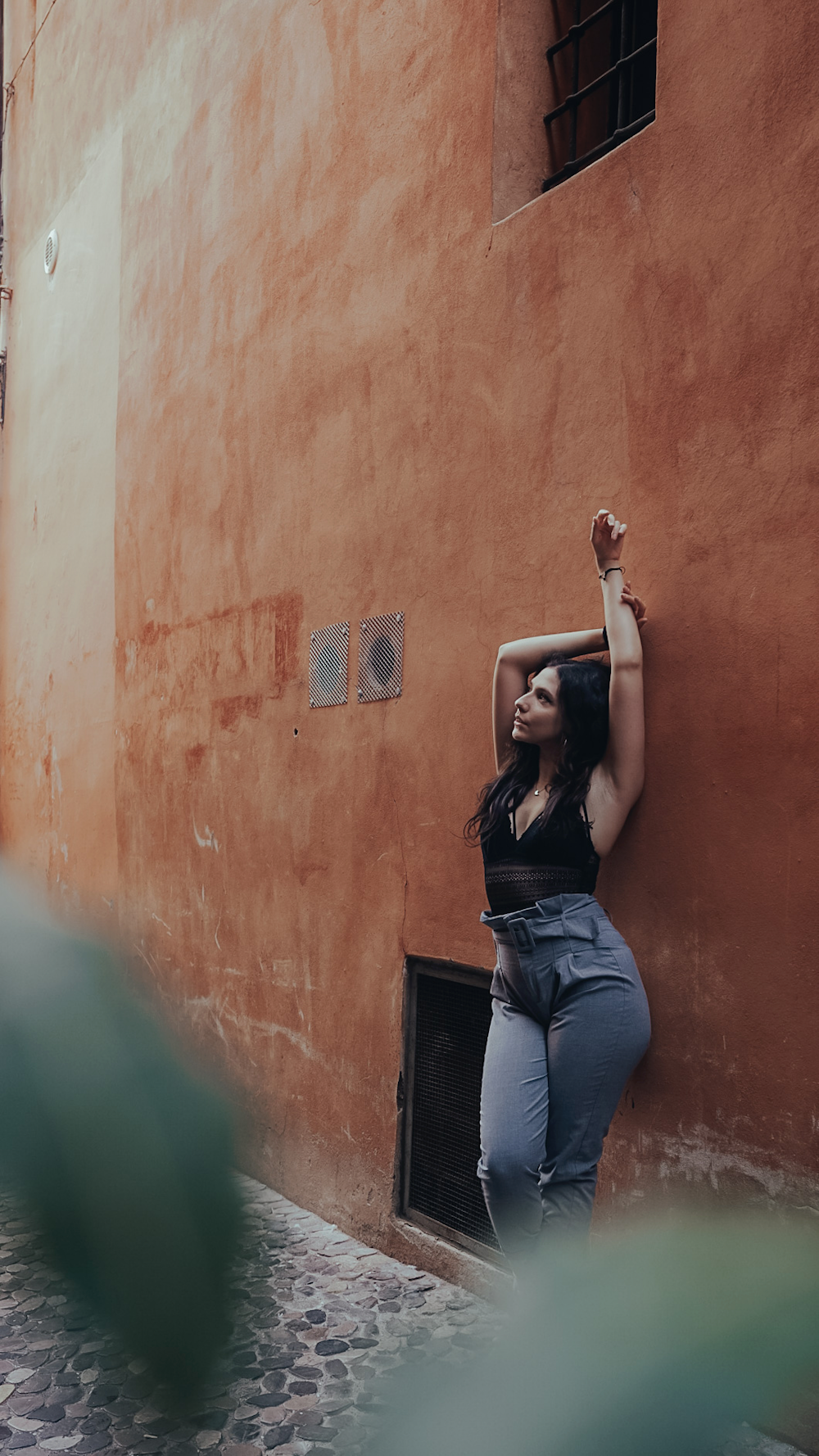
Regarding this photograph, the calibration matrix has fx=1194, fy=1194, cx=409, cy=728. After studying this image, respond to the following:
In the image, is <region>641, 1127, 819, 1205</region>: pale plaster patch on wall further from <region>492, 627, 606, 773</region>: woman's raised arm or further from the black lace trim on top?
<region>492, 627, 606, 773</region>: woman's raised arm

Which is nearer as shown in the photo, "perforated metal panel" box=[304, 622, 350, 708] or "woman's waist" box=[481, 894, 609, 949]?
"woman's waist" box=[481, 894, 609, 949]

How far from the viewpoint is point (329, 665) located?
185 inches

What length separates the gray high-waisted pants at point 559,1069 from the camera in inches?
111

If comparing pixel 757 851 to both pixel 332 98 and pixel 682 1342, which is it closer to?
pixel 682 1342

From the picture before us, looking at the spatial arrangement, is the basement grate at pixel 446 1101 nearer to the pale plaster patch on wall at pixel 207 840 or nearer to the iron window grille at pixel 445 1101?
the iron window grille at pixel 445 1101

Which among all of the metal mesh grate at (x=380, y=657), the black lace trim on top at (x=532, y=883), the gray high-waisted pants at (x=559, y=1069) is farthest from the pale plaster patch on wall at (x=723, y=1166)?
the metal mesh grate at (x=380, y=657)

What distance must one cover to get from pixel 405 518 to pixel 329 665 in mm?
757

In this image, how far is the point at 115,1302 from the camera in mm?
3746

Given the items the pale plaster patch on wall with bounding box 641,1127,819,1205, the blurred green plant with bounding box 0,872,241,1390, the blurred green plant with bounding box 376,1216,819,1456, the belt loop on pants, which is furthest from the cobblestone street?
the belt loop on pants

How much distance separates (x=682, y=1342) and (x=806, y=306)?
2.39 metres

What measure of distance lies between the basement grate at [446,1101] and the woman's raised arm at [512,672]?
92 centimetres

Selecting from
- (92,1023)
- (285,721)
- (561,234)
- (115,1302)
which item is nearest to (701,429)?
(561,234)

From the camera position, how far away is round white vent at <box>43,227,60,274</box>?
8.90 meters

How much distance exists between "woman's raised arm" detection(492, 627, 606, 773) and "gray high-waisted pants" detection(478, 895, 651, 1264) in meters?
0.51
